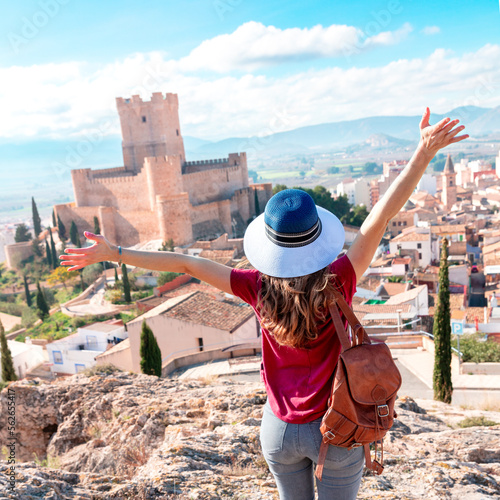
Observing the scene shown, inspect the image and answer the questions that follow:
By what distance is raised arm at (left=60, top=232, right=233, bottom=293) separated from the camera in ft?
5.65

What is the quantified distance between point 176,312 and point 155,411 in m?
8.01

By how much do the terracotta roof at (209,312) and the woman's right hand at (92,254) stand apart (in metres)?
8.69

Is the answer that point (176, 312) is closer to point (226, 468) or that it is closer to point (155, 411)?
point (155, 411)

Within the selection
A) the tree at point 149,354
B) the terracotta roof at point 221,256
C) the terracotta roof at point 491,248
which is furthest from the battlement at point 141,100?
the tree at point 149,354

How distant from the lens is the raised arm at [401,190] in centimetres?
150

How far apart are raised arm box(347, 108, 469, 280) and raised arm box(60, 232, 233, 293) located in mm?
448

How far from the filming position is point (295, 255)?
4.75 ft

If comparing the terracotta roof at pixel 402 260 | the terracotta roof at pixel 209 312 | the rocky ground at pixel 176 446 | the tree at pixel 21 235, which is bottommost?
the terracotta roof at pixel 402 260

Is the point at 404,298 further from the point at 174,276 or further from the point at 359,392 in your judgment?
the point at 359,392

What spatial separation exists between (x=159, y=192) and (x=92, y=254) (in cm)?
2687

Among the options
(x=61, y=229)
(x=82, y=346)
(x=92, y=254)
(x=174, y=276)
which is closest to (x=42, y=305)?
(x=174, y=276)

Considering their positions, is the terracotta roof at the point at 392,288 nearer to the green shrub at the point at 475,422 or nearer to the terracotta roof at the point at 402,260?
the terracotta roof at the point at 402,260

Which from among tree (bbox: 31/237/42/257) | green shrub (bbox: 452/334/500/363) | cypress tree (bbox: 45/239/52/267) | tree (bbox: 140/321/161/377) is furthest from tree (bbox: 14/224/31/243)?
green shrub (bbox: 452/334/500/363)

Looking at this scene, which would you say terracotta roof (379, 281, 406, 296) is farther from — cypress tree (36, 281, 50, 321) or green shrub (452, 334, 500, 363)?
cypress tree (36, 281, 50, 321)
